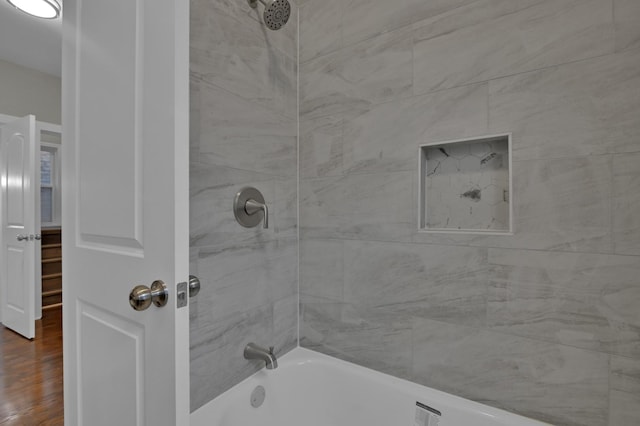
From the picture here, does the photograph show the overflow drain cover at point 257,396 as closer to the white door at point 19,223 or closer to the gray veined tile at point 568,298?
the gray veined tile at point 568,298

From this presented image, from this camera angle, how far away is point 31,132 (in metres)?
2.61

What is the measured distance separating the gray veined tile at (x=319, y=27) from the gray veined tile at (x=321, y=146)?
0.34 meters

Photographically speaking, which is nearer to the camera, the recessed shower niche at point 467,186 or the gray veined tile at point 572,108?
the gray veined tile at point 572,108

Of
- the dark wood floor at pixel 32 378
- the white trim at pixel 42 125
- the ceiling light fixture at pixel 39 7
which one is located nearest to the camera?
the dark wood floor at pixel 32 378

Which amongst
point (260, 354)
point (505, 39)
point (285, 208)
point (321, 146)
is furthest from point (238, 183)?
point (505, 39)

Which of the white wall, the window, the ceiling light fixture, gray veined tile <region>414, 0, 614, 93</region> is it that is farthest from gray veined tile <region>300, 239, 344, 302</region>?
the window

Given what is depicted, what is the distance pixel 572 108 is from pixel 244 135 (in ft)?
3.83

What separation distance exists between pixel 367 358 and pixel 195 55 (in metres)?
1.42

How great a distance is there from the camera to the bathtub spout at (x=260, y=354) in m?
1.21

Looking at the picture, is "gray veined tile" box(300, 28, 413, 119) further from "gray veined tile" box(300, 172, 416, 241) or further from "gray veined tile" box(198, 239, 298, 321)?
"gray veined tile" box(198, 239, 298, 321)

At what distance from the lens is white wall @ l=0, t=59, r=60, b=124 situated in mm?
3131

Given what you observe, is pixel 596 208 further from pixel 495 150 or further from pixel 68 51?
pixel 68 51

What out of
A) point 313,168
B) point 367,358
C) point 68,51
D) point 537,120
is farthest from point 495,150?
point 68,51

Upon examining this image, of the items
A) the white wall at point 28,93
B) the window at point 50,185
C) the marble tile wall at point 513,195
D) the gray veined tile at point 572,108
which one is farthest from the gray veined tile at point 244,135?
the window at point 50,185
